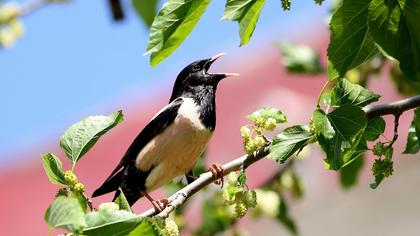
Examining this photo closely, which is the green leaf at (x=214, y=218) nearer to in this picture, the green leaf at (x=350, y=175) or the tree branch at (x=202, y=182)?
the green leaf at (x=350, y=175)

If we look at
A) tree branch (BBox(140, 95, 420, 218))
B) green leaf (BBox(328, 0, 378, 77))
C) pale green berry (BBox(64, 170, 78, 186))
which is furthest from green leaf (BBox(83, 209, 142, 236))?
green leaf (BBox(328, 0, 378, 77))

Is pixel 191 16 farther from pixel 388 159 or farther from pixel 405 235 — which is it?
pixel 405 235

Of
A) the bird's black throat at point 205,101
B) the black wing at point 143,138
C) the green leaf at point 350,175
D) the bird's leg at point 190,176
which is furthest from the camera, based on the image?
the green leaf at point 350,175

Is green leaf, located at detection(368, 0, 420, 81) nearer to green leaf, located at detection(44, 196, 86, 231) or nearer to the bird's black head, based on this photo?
green leaf, located at detection(44, 196, 86, 231)

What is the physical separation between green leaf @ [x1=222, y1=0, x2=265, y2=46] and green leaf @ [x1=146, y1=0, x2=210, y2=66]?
6 cm

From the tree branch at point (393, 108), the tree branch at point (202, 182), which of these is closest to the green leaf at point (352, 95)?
the tree branch at point (393, 108)

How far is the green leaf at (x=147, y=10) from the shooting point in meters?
2.24

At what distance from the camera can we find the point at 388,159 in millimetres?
2367

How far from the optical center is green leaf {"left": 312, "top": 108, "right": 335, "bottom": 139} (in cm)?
222

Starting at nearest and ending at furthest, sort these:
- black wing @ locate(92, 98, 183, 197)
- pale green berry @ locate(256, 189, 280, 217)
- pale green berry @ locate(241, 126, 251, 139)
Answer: pale green berry @ locate(241, 126, 251, 139) → black wing @ locate(92, 98, 183, 197) → pale green berry @ locate(256, 189, 280, 217)

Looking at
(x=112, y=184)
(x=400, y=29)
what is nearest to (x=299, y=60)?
(x=112, y=184)

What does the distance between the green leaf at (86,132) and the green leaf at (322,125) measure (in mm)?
522

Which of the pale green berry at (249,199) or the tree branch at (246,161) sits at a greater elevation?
the tree branch at (246,161)

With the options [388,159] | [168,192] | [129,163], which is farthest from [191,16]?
[168,192]
